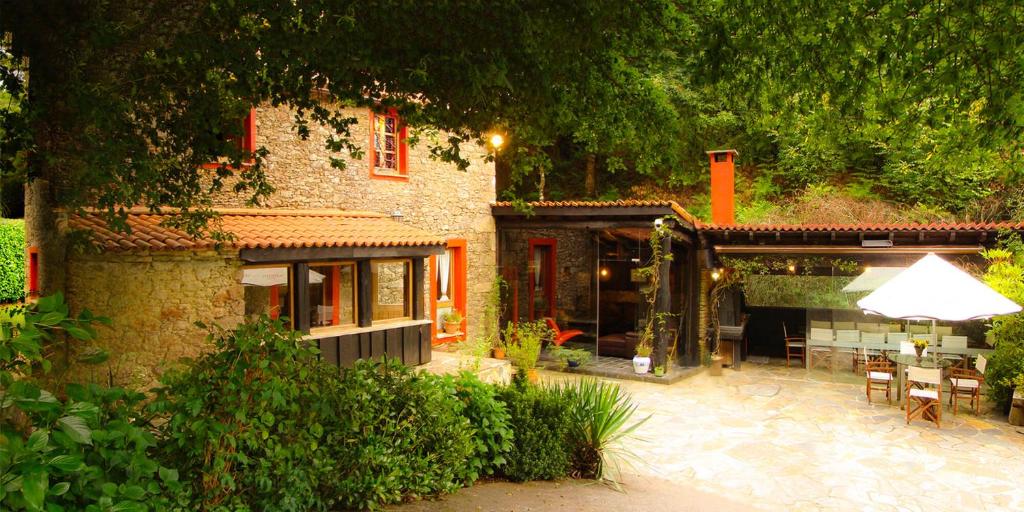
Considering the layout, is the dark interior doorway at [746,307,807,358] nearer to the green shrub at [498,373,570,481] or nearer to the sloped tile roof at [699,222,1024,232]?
the sloped tile roof at [699,222,1024,232]

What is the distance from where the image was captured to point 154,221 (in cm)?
753

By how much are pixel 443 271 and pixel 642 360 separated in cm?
398

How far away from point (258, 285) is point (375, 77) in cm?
471

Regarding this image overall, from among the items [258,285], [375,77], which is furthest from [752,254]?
[375,77]

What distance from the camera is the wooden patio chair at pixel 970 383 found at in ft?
28.9

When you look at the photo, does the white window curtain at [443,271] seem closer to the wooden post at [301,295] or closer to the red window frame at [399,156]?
the red window frame at [399,156]

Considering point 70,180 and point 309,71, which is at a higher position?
point 309,71

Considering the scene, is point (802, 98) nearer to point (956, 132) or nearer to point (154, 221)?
point (956, 132)

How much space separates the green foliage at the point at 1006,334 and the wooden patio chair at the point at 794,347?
3.43 m

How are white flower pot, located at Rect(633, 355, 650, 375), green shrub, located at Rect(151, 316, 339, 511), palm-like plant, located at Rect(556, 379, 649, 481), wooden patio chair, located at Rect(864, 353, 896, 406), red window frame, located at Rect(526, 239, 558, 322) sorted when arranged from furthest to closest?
1. red window frame, located at Rect(526, 239, 558, 322)
2. white flower pot, located at Rect(633, 355, 650, 375)
3. wooden patio chair, located at Rect(864, 353, 896, 406)
4. palm-like plant, located at Rect(556, 379, 649, 481)
5. green shrub, located at Rect(151, 316, 339, 511)

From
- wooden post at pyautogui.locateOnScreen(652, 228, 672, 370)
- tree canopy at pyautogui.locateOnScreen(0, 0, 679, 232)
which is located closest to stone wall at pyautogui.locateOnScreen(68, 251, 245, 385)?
tree canopy at pyautogui.locateOnScreen(0, 0, 679, 232)

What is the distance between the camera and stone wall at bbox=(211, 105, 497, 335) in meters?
9.60

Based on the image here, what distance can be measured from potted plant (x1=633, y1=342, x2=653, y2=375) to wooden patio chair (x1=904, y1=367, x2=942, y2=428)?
3.89m

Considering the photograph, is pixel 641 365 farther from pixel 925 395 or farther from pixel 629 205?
pixel 925 395
